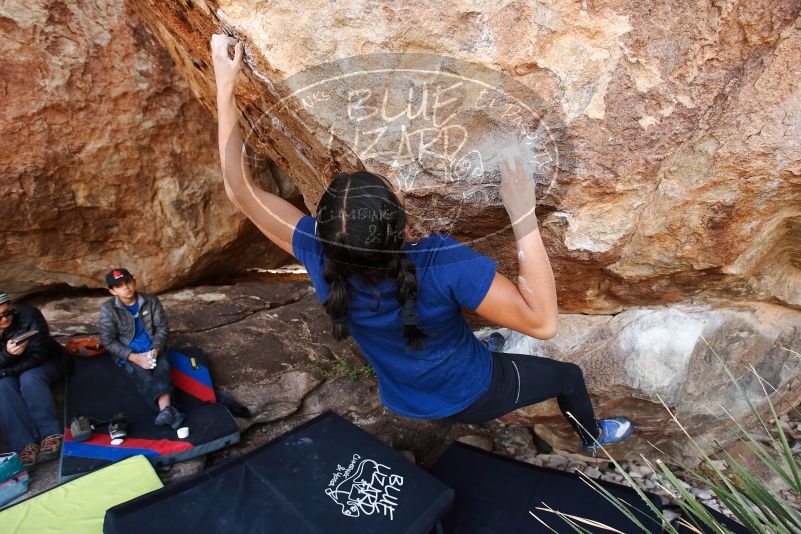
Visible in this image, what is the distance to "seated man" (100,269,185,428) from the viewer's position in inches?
120

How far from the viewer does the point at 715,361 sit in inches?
101

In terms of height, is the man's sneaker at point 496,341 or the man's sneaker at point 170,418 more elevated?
the man's sneaker at point 496,341

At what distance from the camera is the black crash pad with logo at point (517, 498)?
223 cm

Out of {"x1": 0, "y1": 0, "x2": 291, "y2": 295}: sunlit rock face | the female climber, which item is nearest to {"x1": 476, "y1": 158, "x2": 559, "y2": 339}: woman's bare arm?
the female climber

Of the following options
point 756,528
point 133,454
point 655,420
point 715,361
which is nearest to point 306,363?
point 133,454

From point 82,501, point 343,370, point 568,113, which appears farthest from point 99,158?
point 568,113

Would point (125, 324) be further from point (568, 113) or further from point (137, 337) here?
point (568, 113)

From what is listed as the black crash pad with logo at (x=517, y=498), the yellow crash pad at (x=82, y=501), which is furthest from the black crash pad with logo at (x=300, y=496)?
the yellow crash pad at (x=82, y=501)

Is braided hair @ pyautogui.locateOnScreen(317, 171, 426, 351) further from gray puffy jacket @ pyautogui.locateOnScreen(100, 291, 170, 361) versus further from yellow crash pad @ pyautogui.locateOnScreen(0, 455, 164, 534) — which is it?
gray puffy jacket @ pyautogui.locateOnScreen(100, 291, 170, 361)

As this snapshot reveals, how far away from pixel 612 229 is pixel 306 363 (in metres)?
2.09

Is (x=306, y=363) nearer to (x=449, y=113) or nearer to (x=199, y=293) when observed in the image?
(x=199, y=293)

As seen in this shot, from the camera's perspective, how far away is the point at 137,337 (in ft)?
10.4

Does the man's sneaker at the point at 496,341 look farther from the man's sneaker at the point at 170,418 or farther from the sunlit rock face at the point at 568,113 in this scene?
the man's sneaker at the point at 170,418

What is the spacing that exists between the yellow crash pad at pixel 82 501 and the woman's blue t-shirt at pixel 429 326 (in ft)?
4.37
